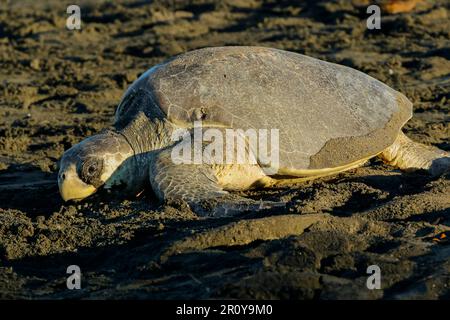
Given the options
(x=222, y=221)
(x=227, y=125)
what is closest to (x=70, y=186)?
(x=227, y=125)

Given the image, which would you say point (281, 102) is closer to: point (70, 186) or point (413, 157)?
point (413, 157)

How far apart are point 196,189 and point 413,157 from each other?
68.7 inches

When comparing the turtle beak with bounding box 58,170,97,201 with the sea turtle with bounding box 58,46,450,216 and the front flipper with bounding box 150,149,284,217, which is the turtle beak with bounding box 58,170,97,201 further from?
the front flipper with bounding box 150,149,284,217

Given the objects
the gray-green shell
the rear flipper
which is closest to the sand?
the rear flipper

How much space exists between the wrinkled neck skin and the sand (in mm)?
119

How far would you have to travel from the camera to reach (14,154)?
21.3 feet

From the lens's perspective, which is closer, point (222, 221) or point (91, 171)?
point (222, 221)

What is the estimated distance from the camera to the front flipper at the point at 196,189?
437 cm

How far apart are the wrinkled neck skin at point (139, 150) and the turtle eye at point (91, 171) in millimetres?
110

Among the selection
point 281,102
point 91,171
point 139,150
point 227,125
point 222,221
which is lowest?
point 222,221

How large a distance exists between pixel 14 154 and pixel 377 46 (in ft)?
15.2

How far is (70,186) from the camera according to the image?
16.3 ft

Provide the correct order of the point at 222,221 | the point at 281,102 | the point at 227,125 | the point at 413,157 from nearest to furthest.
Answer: the point at 222,221 < the point at 227,125 < the point at 281,102 < the point at 413,157

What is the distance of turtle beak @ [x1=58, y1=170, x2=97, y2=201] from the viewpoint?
4949mm
